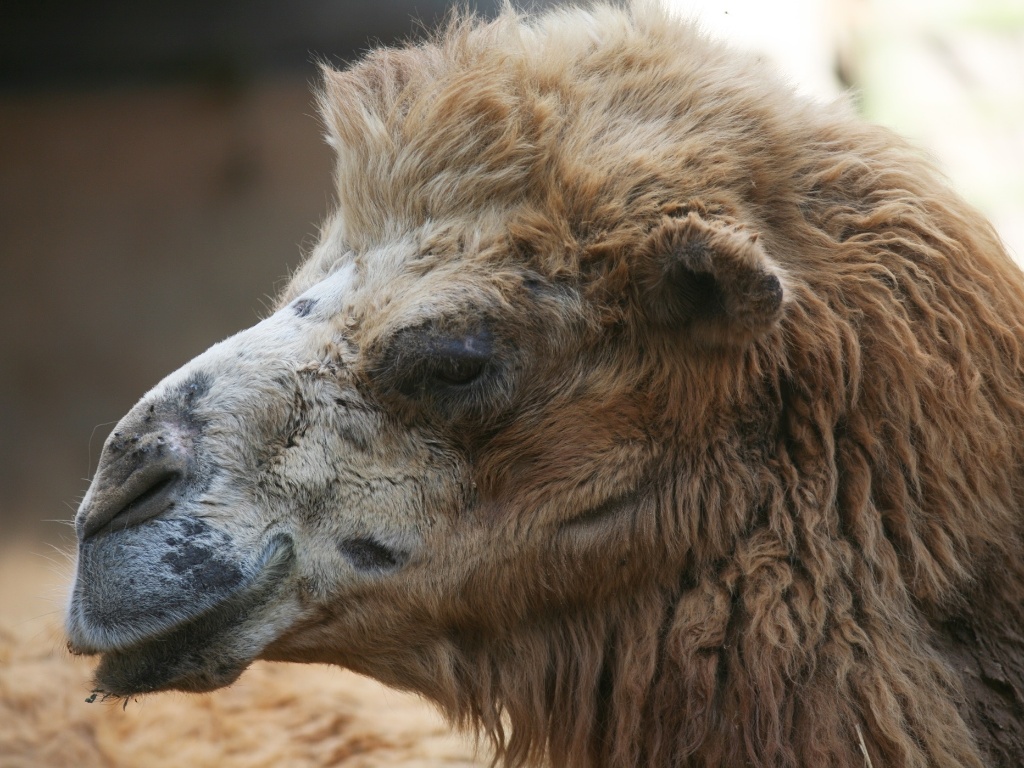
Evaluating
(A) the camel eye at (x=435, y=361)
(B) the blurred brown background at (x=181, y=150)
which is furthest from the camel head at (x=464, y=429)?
(B) the blurred brown background at (x=181, y=150)

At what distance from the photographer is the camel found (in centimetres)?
278

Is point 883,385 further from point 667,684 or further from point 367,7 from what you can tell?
point 367,7

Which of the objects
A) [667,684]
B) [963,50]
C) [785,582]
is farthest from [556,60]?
[963,50]

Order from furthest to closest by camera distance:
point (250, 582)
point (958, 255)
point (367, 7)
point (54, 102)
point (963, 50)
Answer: point (963, 50) < point (367, 7) < point (54, 102) < point (958, 255) < point (250, 582)

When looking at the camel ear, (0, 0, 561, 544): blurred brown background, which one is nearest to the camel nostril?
the camel ear

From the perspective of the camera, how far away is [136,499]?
2.76m

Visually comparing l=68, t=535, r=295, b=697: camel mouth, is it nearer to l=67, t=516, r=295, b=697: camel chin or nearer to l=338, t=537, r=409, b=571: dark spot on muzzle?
l=67, t=516, r=295, b=697: camel chin

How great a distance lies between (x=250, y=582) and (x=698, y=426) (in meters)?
1.28

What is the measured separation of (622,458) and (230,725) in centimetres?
254

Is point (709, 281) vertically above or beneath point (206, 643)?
above

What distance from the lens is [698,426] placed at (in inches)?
116

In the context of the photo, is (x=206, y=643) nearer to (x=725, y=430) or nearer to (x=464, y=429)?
(x=464, y=429)

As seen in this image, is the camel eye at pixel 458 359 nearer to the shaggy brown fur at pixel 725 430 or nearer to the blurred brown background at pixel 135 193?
the shaggy brown fur at pixel 725 430

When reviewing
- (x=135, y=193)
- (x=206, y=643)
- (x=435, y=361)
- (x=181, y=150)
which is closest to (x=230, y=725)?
(x=206, y=643)
